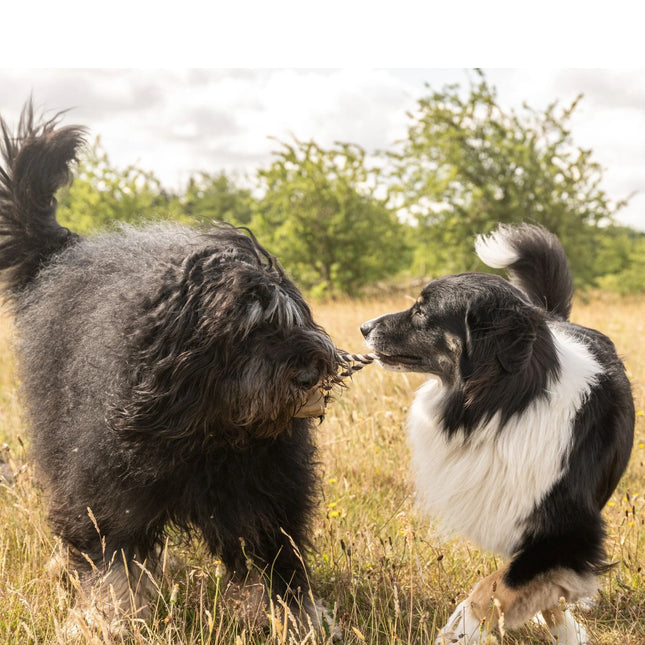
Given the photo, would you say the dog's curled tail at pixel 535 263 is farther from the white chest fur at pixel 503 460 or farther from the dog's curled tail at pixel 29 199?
the dog's curled tail at pixel 29 199

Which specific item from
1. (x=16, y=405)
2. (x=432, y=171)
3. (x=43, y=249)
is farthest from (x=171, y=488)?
(x=432, y=171)

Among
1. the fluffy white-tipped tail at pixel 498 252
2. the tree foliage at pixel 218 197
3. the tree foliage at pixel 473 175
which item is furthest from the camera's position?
the tree foliage at pixel 218 197

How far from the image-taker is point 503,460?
10.0 feet

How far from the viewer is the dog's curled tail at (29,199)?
13.4 feet

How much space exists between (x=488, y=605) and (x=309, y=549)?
0.96 m

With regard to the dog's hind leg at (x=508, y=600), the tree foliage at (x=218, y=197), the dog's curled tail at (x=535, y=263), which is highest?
the dog's curled tail at (x=535, y=263)

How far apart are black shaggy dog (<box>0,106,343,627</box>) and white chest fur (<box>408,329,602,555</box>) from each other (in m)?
0.65

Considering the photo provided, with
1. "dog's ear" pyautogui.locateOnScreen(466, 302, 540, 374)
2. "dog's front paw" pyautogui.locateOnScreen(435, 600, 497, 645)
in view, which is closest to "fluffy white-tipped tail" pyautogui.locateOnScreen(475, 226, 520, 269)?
"dog's ear" pyautogui.locateOnScreen(466, 302, 540, 374)

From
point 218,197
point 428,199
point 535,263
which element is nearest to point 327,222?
point 428,199

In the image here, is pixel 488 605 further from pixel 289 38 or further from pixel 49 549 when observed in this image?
pixel 289 38

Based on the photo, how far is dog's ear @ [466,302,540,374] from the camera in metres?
2.96

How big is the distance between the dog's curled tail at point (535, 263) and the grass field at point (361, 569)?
0.54m

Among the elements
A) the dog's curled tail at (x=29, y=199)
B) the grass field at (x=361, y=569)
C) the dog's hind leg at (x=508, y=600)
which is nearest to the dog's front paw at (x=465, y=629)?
the dog's hind leg at (x=508, y=600)

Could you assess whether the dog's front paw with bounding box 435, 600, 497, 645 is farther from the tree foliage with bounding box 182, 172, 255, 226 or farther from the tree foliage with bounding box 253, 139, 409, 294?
the tree foliage with bounding box 182, 172, 255, 226
